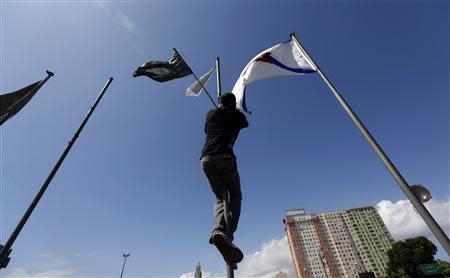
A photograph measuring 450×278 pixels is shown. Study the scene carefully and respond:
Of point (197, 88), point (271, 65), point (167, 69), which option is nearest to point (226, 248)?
point (271, 65)

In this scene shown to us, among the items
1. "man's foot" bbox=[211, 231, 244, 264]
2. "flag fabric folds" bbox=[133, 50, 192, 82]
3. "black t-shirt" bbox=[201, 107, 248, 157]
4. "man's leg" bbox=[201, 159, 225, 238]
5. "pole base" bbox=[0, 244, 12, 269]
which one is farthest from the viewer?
"flag fabric folds" bbox=[133, 50, 192, 82]

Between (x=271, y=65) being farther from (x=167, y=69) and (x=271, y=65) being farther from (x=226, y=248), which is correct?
(x=226, y=248)

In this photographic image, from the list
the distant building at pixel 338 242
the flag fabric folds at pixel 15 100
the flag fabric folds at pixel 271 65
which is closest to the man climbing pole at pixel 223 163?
the flag fabric folds at pixel 271 65

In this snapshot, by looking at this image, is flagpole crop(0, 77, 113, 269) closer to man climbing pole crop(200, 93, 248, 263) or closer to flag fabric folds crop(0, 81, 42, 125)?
flag fabric folds crop(0, 81, 42, 125)

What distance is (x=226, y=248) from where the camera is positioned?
2768 mm

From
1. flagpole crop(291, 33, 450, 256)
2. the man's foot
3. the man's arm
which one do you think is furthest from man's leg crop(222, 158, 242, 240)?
flagpole crop(291, 33, 450, 256)

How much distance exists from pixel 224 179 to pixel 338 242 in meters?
132

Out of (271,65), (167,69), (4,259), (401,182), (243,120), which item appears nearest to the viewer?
(401,182)

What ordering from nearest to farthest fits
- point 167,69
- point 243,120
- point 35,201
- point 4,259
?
point 243,120, point 4,259, point 35,201, point 167,69

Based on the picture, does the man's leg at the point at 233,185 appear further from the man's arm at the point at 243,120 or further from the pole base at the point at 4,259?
the pole base at the point at 4,259

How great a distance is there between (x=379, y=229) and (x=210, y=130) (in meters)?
144

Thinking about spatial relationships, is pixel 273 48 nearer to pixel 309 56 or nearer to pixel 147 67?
pixel 309 56

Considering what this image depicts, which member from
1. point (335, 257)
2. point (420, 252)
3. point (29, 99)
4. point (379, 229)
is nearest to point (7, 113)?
point (29, 99)

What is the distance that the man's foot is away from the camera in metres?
2.68
